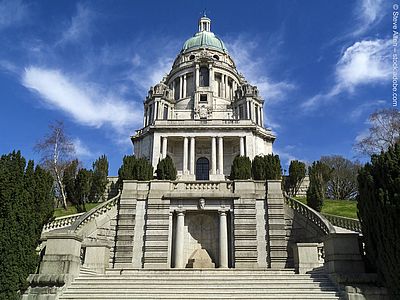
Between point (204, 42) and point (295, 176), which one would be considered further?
point (204, 42)

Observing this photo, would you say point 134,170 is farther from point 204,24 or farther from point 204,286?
point 204,24

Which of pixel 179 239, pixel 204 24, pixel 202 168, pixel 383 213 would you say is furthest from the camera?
pixel 204 24

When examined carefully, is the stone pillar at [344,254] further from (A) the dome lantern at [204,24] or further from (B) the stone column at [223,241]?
(A) the dome lantern at [204,24]

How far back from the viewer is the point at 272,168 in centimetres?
3353

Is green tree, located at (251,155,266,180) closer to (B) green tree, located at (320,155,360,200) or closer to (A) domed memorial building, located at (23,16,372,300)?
(A) domed memorial building, located at (23,16,372,300)

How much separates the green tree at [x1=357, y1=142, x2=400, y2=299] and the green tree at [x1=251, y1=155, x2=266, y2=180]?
20439 millimetres

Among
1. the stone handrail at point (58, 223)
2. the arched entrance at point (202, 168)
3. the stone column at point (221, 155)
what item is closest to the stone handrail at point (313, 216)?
the stone handrail at point (58, 223)

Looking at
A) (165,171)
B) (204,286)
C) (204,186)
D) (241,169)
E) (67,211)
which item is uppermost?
(241,169)

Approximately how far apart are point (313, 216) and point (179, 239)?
799 centimetres

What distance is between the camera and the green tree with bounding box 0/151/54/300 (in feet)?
37.0

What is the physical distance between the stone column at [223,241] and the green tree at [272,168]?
1421 cm

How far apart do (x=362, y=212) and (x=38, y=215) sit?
40.8 ft

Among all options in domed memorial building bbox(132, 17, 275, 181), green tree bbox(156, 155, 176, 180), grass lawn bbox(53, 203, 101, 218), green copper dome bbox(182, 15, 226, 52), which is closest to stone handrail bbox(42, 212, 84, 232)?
grass lawn bbox(53, 203, 101, 218)

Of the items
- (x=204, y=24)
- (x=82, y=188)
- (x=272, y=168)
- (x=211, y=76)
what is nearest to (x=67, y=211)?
(x=82, y=188)
